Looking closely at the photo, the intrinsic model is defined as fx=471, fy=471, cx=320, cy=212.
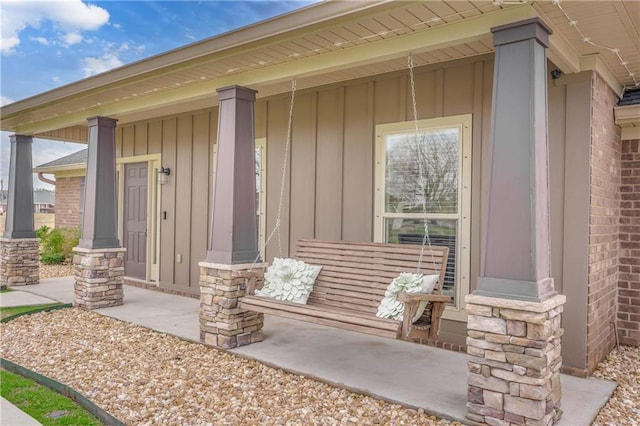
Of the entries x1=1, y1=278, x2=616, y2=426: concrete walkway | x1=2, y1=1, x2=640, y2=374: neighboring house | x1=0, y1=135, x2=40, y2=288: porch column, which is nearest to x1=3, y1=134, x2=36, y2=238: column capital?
x1=0, y1=135, x2=40, y2=288: porch column

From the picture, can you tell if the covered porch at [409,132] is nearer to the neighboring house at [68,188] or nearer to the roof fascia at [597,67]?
the roof fascia at [597,67]

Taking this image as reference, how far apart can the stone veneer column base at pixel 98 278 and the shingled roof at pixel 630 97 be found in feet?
20.1

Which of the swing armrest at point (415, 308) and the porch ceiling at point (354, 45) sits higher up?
the porch ceiling at point (354, 45)

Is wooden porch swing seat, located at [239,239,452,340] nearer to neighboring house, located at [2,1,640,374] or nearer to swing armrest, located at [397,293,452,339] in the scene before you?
swing armrest, located at [397,293,452,339]

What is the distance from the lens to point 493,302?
282cm

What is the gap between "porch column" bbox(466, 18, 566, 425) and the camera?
106 inches

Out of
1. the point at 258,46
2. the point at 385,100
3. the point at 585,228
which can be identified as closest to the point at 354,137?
the point at 385,100

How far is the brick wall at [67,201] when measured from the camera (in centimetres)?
1196

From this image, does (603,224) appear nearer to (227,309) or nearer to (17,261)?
(227,309)

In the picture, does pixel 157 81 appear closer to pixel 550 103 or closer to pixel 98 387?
pixel 98 387

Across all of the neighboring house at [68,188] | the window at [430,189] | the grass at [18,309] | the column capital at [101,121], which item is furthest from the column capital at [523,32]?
the neighboring house at [68,188]

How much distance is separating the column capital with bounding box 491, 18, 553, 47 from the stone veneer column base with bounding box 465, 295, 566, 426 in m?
1.59

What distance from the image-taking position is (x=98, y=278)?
6117mm

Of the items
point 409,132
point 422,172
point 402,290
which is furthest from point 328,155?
point 402,290
